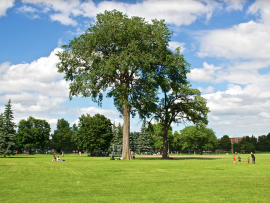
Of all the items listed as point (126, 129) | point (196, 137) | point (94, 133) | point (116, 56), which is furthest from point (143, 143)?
point (116, 56)

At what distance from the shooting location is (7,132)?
2660 inches

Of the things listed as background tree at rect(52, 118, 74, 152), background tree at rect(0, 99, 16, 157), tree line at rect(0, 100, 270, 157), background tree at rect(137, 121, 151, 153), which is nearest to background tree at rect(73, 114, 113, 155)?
tree line at rect(0, 100, 270, 157)

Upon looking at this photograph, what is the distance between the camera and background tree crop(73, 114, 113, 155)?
3324 inches

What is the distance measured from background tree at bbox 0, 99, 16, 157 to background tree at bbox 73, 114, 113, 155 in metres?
21.0

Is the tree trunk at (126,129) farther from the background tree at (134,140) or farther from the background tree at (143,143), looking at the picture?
the background tree at (143,143)

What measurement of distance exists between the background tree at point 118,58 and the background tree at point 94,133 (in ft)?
124

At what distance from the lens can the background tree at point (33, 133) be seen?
105 meters

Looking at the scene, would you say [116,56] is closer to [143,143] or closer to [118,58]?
[118,58]

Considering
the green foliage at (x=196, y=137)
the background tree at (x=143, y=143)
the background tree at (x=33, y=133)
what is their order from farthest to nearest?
1. the green foliage at (x=196, y=137)
2. the background tree at (x=143, y=143)
3. the background tree at (x=33, y=133)

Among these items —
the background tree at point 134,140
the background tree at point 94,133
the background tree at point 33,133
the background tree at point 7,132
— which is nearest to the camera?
the background tree at point 7,132

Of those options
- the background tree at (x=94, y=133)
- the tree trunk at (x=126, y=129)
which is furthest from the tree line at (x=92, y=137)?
the tree trunk at (x=126, y=129)

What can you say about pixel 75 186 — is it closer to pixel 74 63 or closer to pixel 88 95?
pixel 88 95

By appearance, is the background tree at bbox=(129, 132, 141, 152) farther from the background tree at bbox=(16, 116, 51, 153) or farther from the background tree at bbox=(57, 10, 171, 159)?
the background tree at bbox=(57, 10, 171, 159)

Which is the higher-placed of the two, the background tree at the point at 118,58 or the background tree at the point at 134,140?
the background tree at the point at 118,58
